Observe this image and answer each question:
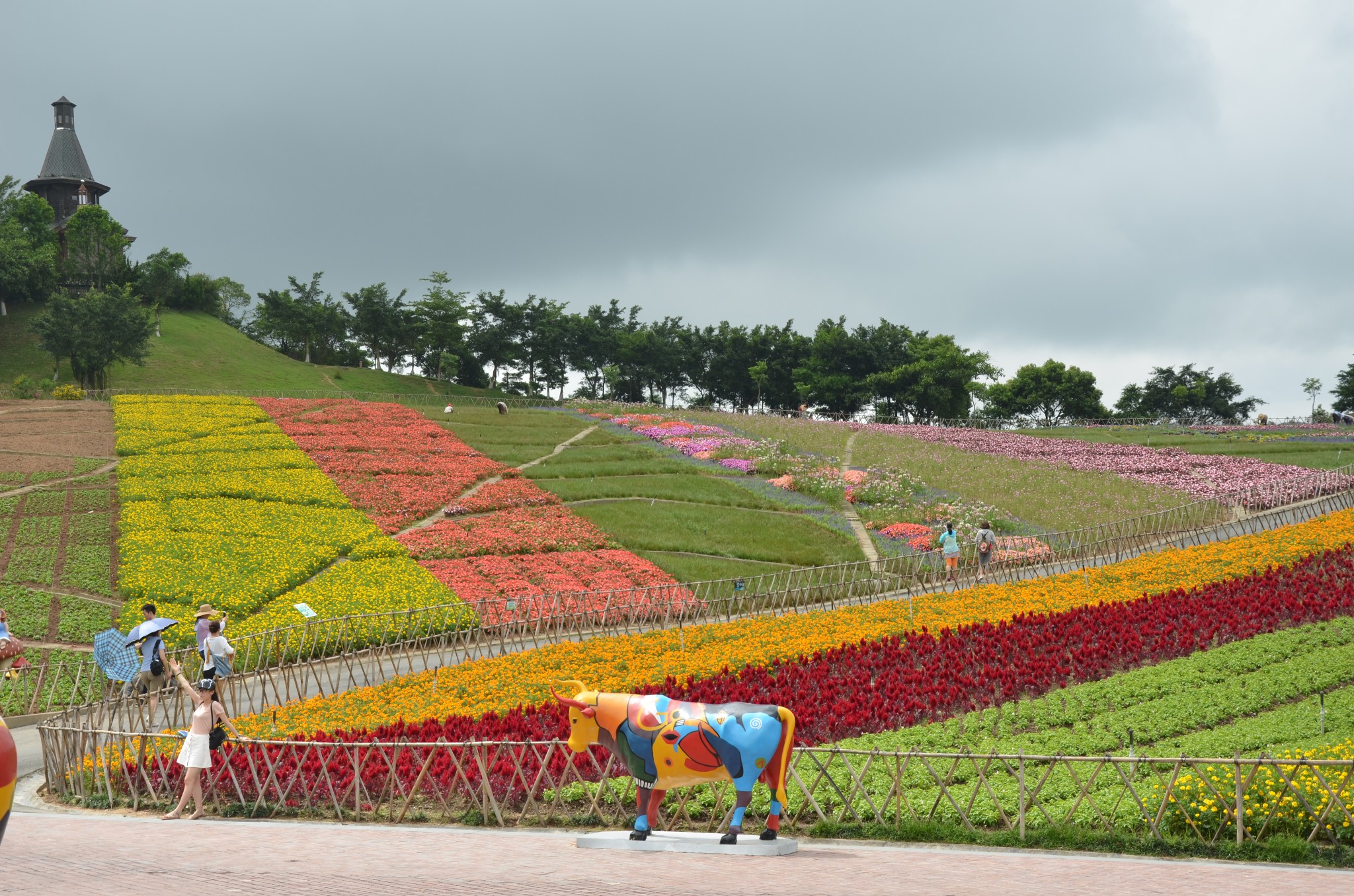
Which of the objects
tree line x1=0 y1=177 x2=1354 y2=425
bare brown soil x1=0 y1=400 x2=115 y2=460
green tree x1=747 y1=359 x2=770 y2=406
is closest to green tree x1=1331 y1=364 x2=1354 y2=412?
tree line x1=0 y1=177 x2=1354 y2=425

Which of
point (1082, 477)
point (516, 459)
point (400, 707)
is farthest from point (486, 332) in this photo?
point (400, 707)

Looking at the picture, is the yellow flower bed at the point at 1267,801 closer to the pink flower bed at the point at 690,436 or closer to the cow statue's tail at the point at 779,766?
the cow statue's tail at the point at 779,766

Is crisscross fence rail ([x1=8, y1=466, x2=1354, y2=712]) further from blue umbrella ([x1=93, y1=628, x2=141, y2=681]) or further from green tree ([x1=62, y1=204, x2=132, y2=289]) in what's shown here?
green tree ([x1=62, y1=204, x2=132, y2=289])

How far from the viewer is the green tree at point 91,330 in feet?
208

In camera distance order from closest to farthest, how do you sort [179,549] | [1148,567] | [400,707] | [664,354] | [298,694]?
[400,707] → [298,694] → [1148,567] → [179,549] → [664,354]

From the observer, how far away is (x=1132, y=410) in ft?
310

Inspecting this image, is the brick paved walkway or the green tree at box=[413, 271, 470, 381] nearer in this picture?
the brick paved walkway

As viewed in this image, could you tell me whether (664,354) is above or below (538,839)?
above

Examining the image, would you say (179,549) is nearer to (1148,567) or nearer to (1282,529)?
(1148,567)

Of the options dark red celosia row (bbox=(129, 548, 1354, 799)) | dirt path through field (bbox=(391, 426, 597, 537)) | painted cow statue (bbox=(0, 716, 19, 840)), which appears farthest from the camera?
dirt path through field (bbox=(391, 426, 597, 537))

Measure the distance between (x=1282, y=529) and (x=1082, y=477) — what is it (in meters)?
15.0

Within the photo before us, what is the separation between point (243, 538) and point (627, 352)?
57985 mm

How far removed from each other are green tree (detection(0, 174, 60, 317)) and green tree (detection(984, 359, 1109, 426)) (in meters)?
71.5

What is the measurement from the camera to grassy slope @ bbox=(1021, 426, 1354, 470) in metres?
49.8
